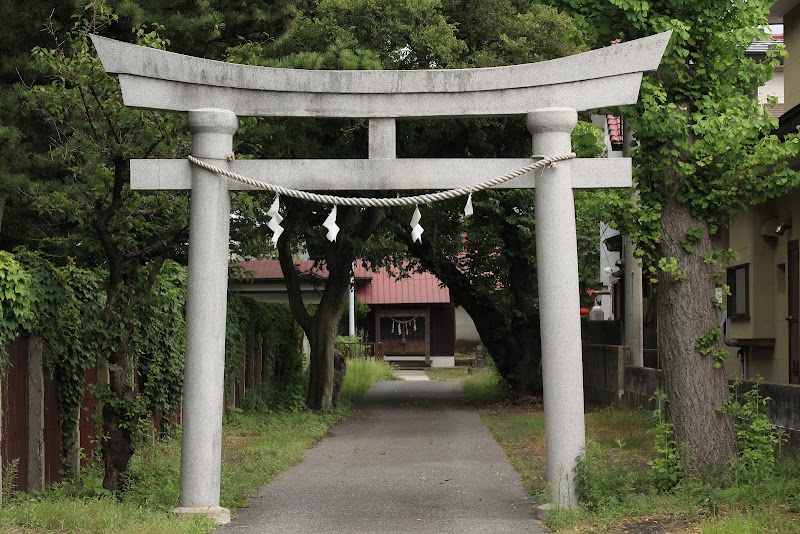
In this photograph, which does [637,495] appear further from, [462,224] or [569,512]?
[462,224]

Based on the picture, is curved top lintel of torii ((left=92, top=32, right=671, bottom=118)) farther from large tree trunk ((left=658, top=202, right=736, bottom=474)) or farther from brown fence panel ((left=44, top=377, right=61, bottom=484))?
brown fence panel ((left=44, top=377, right=61, bottom=484))

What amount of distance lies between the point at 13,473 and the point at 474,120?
1431 cm

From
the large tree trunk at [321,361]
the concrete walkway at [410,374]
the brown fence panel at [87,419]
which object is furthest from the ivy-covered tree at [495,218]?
the concrete walkway at [410,374]

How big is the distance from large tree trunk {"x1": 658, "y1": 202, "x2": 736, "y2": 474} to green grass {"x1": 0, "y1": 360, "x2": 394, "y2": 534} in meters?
4.55

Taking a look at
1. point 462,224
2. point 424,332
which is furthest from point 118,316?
point 424,332

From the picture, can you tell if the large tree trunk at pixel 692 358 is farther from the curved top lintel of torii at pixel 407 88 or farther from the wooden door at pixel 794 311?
the wooden door at pixel 794 311

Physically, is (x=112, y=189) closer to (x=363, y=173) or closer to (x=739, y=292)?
(x=363, y=173)

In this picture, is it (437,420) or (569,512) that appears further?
(437,420)

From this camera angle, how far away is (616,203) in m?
10.9

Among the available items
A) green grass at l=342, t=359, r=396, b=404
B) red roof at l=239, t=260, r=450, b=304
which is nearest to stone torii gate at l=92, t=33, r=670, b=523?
green grass at l=342, t=359, r=396, b=404

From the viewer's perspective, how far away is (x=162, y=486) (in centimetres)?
1159

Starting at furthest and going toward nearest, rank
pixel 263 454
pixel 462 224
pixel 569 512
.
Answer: pixel 462 224, pixel 263 454, pixel 569 512

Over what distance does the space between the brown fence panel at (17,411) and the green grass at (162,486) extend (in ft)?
1.20

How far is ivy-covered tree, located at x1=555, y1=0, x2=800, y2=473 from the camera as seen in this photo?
10555mm
